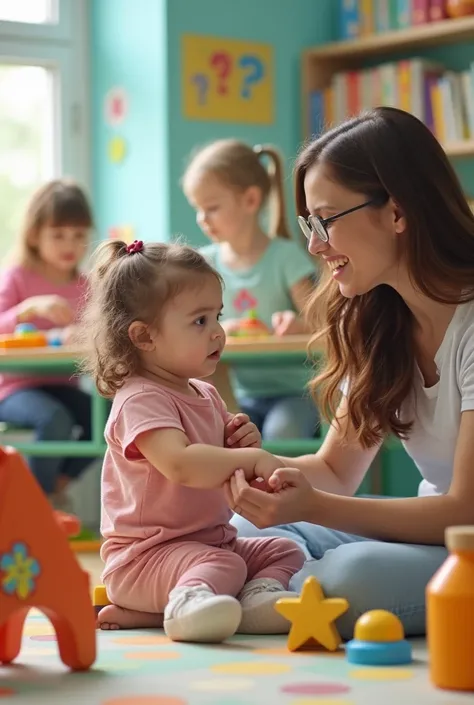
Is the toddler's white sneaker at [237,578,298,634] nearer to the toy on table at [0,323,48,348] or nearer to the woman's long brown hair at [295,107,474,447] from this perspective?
the woman's long brown hair at [295,107,474,447]

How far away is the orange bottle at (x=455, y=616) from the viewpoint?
1.33 metres

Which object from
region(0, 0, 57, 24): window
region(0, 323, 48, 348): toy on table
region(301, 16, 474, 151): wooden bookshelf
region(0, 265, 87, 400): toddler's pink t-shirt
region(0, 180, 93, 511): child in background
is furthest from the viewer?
region(0, 0, 57, 24): window

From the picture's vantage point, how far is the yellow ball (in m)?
1.52

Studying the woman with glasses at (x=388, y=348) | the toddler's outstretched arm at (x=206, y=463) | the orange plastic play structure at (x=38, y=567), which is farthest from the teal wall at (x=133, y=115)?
the orange plastic play structure at (x=38, y=567)

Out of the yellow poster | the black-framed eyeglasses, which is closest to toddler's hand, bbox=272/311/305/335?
the yellow poster

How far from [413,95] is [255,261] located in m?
0.96

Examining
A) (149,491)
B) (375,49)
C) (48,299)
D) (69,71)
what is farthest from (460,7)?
(149,491)

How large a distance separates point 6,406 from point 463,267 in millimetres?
2275

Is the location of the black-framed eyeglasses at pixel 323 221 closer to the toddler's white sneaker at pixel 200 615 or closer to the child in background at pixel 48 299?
the toddler's white sneaker at pixel 200 615

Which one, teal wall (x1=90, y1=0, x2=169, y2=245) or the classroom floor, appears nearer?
the classroom floor

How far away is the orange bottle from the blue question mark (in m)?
3.11

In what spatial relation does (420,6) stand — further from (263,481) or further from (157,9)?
(263,481)

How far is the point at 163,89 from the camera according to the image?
4.10 metres

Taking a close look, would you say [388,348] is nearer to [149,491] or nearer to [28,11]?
[149,491]
